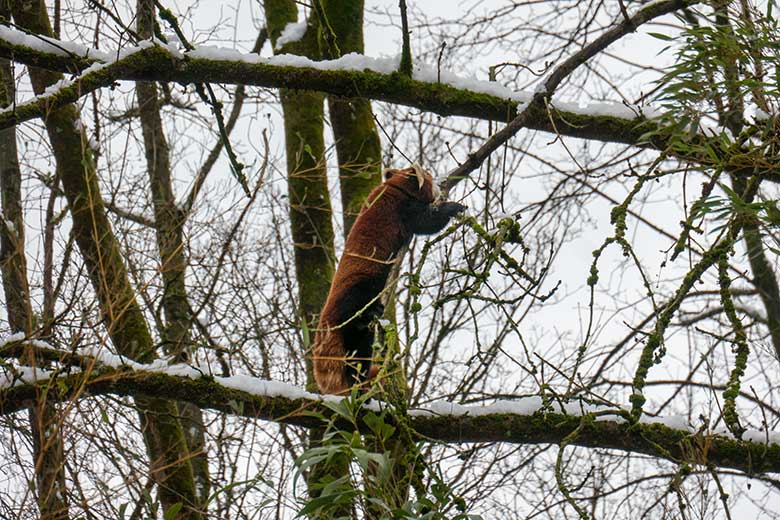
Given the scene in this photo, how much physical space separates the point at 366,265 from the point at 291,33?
257 centimetres

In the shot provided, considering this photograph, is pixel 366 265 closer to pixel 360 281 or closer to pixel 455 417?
pixel 360 281

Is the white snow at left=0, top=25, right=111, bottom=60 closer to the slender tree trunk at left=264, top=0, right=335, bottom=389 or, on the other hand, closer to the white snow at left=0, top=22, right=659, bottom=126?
the white snow at left=0, top=22, right=659, bottom=126

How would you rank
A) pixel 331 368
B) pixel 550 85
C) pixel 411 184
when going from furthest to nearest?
pixel 411 184, pixel 331 368, pixel 550 85

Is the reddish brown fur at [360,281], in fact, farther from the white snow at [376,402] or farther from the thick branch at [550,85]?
the thick branch at [550,85]

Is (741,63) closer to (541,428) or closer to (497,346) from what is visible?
(497,346)

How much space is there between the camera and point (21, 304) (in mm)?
5609

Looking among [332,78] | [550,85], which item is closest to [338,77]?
[332,78]

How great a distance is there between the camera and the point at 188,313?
8352mm

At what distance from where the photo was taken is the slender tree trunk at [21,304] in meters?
3.82

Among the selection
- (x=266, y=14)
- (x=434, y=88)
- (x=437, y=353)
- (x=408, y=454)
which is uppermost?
(x=266, y=14)

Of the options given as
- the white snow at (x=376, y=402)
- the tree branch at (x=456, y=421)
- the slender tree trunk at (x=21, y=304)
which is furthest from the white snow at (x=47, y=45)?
the tree branch at (x=456, y=421)

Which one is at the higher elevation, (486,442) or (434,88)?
(434,88)

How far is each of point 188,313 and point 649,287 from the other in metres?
5.94

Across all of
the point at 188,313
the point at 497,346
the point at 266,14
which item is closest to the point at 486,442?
the point at 497,346
